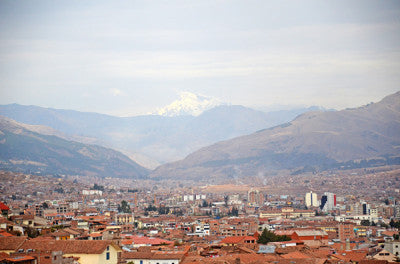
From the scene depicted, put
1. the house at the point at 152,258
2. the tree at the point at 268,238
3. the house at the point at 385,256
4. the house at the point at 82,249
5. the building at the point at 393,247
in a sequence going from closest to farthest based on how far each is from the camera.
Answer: the house at the point at 82,249 → the house at the point at 152,258 → the house at the point at 385,256 → the building at the point at 393,247 → the tree at the point at 268,238

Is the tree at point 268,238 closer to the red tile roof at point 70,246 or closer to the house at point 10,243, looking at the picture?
the red tile roof at point 70,246

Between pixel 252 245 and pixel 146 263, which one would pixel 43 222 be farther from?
pixel 146 263

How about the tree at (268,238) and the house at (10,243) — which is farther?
the tree at (268,238)

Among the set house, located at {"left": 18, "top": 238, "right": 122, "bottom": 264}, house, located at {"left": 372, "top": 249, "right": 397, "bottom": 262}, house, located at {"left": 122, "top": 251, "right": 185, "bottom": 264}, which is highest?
house, located at {"left": 18, "top": 238, "right": 122, "bottom": 264}

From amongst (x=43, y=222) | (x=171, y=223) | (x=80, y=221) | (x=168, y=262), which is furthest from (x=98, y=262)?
(x=171, y=223)

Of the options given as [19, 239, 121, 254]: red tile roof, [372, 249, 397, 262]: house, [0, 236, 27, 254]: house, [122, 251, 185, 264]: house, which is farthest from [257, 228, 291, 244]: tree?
[0, 236, 27, 254]: house

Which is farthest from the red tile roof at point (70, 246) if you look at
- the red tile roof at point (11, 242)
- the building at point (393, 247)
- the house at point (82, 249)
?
the building at point (393, 247)

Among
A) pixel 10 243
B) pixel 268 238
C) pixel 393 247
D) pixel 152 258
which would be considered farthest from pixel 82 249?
pixel 393 247

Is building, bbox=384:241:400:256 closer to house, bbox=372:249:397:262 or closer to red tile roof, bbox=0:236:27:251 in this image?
house, bbox=372:249:397:262
